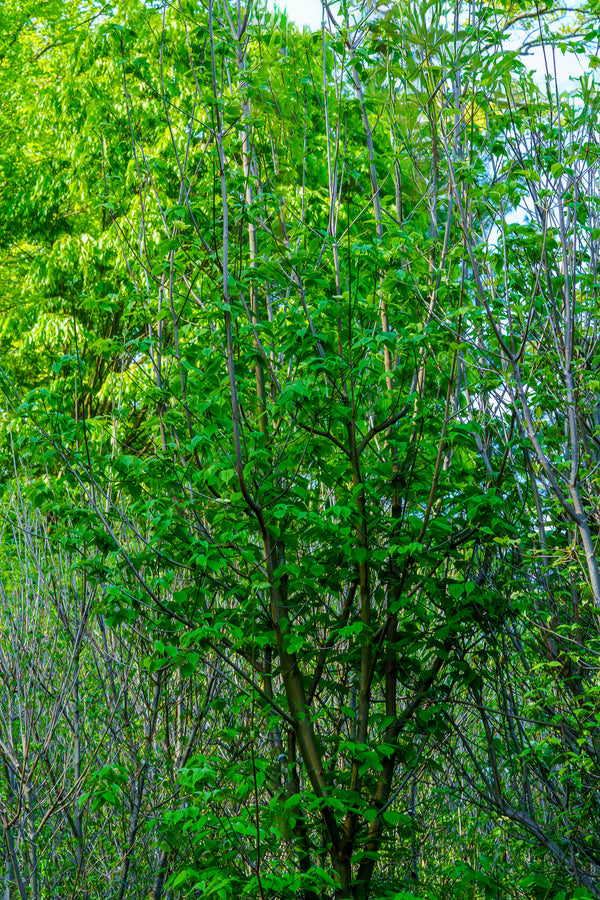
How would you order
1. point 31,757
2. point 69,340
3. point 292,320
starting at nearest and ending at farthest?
point 292,320 < point 31,757 < point 69,340

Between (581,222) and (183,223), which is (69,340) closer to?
(183,223)

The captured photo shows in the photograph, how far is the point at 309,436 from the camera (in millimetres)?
3740

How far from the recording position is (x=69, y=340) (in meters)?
9.95

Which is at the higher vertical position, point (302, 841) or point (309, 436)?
point (309, 436)

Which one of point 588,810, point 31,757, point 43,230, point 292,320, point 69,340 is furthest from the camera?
point 43,230

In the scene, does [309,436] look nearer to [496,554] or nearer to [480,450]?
[480,450]

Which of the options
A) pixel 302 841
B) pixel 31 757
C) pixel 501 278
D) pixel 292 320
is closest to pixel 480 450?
pixel 501 278

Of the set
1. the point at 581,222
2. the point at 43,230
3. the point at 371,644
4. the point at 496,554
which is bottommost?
the point at 371,644

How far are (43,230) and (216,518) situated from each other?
9155mm

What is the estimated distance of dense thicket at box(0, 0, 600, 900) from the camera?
3.55 meters

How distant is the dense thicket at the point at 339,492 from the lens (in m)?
3.55

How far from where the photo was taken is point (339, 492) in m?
4.33

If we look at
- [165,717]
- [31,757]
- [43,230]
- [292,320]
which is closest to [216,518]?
[292,320]

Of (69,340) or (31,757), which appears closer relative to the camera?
(31,757)
